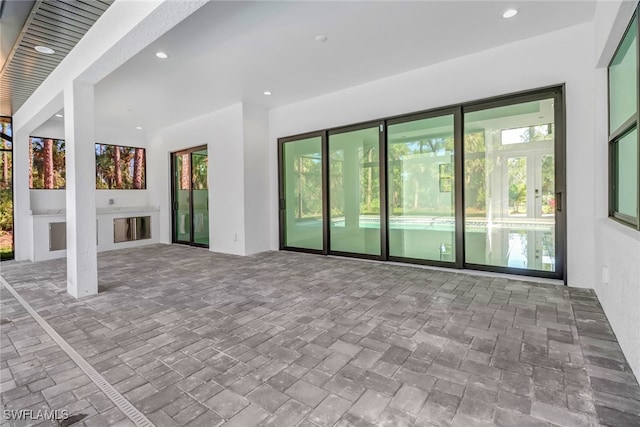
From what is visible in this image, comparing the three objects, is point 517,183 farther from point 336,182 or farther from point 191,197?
point 191,197

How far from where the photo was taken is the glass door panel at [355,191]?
555cm

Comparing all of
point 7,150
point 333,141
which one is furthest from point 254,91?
point 7,150

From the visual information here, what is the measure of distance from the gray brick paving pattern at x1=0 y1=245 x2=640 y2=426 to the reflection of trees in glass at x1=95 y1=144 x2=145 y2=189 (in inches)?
178

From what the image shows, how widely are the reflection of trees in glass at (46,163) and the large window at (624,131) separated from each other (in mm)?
9482

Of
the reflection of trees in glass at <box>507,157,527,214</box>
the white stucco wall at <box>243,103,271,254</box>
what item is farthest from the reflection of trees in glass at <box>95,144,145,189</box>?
the reflection of trees in glass at <box>507,157,527,214</box>

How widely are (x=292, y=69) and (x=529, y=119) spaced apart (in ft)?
11.1

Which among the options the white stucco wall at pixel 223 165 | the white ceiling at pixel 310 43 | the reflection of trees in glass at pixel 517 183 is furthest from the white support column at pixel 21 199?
the reflection of trees in glass at pixel 517 183

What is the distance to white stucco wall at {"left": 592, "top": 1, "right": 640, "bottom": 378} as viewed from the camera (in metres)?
2.06

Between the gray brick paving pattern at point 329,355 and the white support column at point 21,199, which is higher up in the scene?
the white support column at point 21,199

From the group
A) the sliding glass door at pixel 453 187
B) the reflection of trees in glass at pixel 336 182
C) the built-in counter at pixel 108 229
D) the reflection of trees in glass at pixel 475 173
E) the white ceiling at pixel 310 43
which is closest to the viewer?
the white ceiling at pixel 310 43

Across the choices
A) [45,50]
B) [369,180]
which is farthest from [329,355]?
[45,50]

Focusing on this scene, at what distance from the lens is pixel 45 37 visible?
10.8 feet

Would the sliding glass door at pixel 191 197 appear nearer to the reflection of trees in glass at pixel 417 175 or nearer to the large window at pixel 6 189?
the large window at pixel 6 189

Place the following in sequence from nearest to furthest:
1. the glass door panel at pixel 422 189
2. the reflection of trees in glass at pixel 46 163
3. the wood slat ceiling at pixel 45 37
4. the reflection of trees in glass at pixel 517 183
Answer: the wood slat ceiling at pixel 45 37
the reflection of trees in glass at pixel 517 183
the glass door panel at pixel 422 189
the reflection of trees in glass at pixel 46 163
